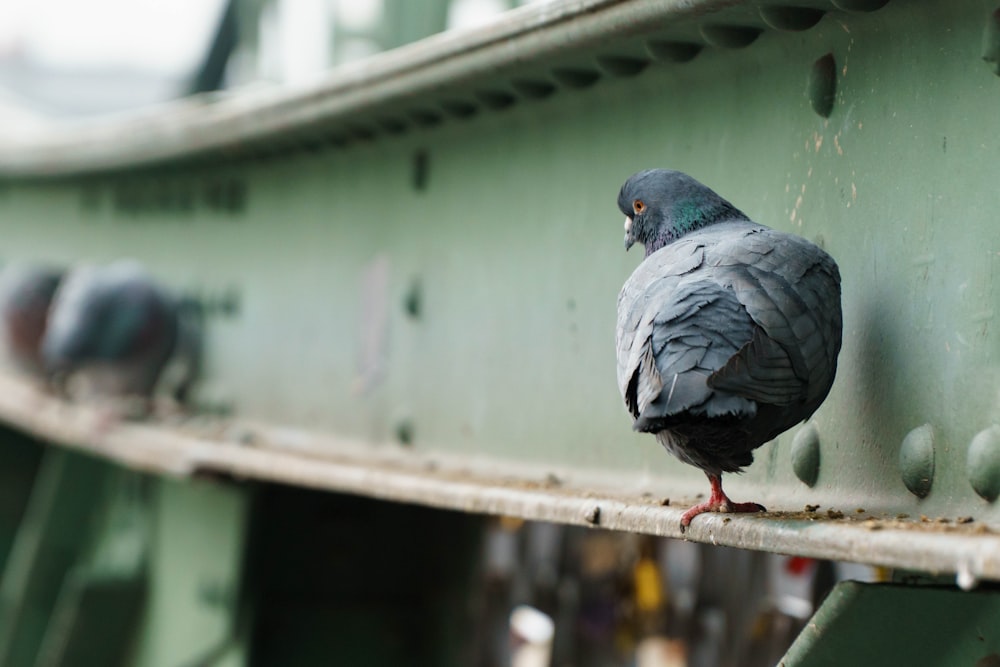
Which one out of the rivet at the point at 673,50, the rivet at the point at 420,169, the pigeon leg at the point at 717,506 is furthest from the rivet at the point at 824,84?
the rivet at the point at 420,169

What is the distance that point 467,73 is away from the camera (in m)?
3.80

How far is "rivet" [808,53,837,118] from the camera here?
2852 millimetres

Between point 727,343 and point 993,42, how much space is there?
0.65 meters

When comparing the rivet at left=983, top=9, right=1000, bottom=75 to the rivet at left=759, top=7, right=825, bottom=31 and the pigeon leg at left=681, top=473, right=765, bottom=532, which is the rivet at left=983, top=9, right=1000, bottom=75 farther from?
the pigeon leg at left=681, top=473, right=765, bottom=532

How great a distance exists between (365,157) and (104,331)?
2423mm

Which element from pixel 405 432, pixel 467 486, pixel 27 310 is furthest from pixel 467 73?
pixel 27 310

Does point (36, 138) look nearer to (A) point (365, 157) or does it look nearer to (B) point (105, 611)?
(B) point (105, 611)

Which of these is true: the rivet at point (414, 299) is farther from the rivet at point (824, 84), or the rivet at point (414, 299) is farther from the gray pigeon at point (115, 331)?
the gray pigeon at point (115, 331)

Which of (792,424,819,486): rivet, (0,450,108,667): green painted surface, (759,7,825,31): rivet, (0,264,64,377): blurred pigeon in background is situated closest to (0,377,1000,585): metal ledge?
Answer: (792,424,819,486): rivet

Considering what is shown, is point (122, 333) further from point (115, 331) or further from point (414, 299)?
point (414, 299)

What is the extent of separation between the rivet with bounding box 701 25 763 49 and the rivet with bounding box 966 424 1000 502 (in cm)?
107

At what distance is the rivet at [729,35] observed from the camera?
9.86 feet

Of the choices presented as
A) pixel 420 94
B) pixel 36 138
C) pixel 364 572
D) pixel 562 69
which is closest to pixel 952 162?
pixel 562 69

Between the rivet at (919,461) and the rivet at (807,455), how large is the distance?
0.30 metres
